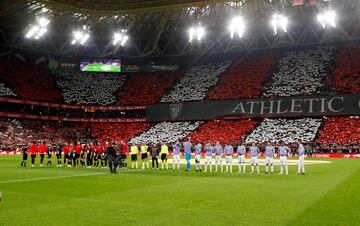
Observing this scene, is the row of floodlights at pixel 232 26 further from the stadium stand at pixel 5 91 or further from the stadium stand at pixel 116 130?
the stadium stand at pixel 116 130

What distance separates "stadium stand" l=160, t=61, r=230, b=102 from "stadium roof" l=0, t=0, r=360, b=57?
323 centimetres

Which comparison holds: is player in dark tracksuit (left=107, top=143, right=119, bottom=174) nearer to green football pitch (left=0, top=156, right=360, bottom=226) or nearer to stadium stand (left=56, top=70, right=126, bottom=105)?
green football pitch (left=0, top=156, right=360, bottom=226)

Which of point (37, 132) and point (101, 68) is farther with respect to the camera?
point (101, 68)

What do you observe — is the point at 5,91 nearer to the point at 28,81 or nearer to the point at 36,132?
the point at 28,81

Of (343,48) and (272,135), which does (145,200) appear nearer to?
(272,135)

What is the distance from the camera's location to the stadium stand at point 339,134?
49847mm

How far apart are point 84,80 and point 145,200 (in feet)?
216

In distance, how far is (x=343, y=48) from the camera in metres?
68.3

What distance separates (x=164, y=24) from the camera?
6241cm

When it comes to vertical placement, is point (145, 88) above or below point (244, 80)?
below

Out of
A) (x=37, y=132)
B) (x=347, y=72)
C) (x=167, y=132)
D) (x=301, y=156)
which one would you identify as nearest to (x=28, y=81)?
(x=37, y=132)

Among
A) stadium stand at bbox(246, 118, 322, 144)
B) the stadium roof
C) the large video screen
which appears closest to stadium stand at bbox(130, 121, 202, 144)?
stadium stand at bbox(246, 118, 322, 144)

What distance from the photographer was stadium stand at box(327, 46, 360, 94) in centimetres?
5856

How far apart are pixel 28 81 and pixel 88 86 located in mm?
10723
